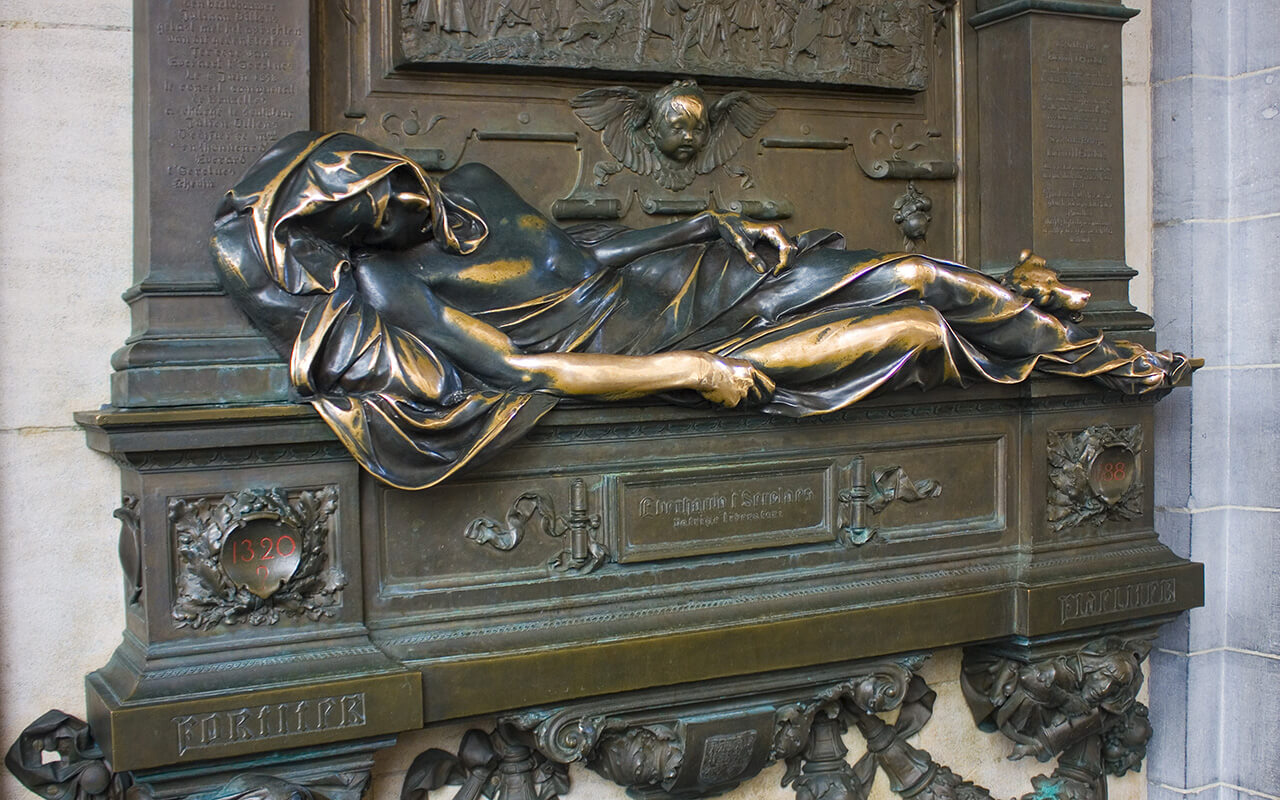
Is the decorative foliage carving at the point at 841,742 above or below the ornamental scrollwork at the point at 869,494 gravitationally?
below

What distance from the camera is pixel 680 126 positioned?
4125 mm

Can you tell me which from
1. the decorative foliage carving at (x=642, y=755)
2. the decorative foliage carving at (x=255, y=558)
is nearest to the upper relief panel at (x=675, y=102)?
the decorative foliage carving at (x=255, y=558)

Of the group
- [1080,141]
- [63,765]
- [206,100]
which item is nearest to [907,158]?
[1080,141]

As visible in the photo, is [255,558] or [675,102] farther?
[675,102]

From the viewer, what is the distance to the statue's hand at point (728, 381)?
11.9 ft

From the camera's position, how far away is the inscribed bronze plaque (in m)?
3.82

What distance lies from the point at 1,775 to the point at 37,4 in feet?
6.94

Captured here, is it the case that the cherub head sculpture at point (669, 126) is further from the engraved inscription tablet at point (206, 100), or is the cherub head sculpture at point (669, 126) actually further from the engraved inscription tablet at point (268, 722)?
the engraved inscription tablet at point (268, 722)

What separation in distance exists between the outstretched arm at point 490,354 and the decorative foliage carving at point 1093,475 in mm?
1699

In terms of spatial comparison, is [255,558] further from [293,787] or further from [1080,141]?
[1080,141]

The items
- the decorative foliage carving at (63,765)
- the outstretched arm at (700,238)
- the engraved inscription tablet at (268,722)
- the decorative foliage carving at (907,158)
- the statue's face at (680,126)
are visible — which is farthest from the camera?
the decorative foliage carving at (907,158)

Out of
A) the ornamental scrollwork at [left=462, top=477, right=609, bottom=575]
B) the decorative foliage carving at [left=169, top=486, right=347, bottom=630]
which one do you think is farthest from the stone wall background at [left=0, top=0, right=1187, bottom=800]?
the ornamental scrollwork at [left=462, top=477, right=609, bottom=575]

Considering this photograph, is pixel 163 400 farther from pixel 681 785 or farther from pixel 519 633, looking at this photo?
pixel 681 785

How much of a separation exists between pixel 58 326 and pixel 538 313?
4.32 ft
